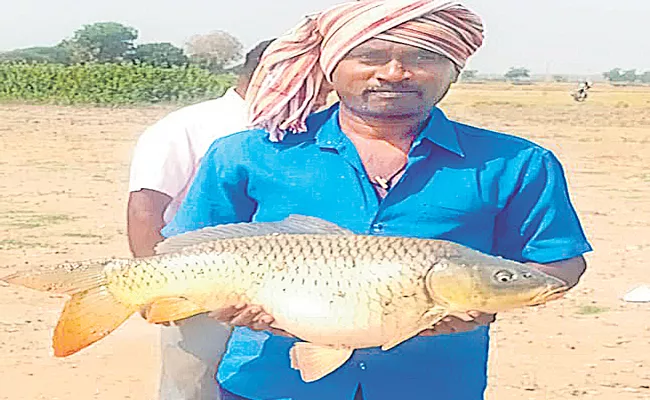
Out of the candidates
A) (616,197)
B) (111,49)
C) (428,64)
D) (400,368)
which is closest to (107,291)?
(400,368)

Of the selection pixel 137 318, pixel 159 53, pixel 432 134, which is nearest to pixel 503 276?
pixel 432 134

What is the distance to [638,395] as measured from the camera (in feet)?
21.3

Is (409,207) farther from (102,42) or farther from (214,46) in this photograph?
(102,42)

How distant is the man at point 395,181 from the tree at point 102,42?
6465 cm

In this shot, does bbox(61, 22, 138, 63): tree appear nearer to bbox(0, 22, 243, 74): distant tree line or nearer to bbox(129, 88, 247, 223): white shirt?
bbox(0, 22, 243, 74): distant tree line

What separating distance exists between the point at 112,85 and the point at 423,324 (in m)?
38.5

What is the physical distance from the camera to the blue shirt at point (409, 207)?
9.08 ft

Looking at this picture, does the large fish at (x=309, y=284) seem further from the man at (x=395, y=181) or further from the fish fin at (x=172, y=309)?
the man at (x=395, y=181)

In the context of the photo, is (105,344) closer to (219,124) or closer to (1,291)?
(1,291)

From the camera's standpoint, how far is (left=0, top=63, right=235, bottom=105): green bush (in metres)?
39.6

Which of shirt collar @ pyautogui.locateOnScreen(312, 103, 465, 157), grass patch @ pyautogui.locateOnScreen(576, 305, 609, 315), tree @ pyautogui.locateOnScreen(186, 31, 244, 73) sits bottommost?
grass patch @ pyautogui.locateOnScreen(576, 305, 609, 315)

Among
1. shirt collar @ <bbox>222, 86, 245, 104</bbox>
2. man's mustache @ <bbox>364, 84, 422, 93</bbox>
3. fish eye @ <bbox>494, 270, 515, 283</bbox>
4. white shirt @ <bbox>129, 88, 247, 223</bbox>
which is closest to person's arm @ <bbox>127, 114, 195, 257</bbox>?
white shirt @ <bbox>129, 88, 247, 223</bbox>

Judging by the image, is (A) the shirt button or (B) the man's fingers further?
(A) the shirt button

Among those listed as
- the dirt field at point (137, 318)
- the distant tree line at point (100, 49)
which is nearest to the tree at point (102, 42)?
the distant tree line at point (100, 49)
